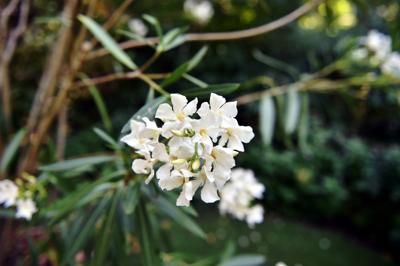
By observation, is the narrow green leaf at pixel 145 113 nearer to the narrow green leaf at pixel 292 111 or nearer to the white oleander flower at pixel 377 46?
the narrow green leaf at pixel 292 111

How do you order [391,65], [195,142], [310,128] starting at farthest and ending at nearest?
[310,128]
[391,65]
[195,142]

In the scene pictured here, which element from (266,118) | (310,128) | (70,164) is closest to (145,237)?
(70,164)

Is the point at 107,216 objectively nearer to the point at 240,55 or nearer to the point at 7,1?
the point at 7,1

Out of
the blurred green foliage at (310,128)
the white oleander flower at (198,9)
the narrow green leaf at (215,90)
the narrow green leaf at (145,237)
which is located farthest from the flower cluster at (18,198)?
the white oleander flower at (198,9)

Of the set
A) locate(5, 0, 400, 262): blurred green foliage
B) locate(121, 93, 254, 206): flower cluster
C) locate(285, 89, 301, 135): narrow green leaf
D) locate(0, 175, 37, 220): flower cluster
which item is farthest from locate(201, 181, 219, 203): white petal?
locate(5, 0, 400, 262): blurred green foliage

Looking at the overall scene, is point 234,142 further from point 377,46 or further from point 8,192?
point 377,46
